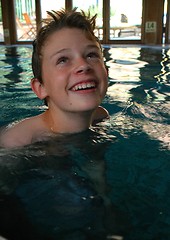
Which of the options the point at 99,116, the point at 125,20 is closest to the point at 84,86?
the point at 99,116

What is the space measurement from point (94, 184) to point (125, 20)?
12.1 m

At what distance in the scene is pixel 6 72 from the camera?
6.06 meters

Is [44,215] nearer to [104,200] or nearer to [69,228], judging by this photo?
[69,228]

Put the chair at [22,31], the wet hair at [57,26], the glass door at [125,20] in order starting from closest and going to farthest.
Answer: the wet hair at [57,26] → the glass door at [125,20] → the chair at [22,31]

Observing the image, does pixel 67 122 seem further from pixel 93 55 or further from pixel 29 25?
pixel 29 25

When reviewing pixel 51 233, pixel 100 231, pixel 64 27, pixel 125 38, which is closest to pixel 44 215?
pixel 51 233

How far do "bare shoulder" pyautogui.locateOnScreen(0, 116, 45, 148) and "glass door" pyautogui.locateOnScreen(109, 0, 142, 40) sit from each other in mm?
10882

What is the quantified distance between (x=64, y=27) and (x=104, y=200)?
1062 mm

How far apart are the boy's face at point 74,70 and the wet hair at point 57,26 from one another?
0.16 feet

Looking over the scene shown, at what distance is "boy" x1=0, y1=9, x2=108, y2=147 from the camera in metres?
1.79

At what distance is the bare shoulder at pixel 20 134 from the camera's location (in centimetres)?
210

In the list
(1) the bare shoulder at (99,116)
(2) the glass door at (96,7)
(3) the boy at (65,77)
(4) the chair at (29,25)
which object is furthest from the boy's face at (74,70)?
(4) the chair at (29,25)

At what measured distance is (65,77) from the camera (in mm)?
1808

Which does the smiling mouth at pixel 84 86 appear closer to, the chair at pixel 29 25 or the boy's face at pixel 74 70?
the boy's face at pixel 74 70
